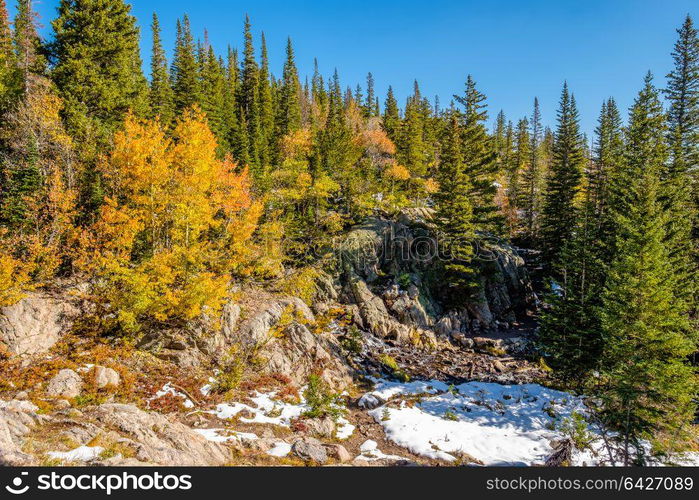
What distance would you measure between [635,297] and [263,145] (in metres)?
43.1

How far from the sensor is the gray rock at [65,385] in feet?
36.7

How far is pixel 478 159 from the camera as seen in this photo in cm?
3653

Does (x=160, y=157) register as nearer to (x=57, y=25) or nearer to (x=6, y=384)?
(x=6, y=384)

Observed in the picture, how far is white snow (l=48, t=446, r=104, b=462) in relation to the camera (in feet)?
23.6

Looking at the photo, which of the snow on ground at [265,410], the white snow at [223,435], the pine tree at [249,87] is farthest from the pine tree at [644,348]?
the pine tree at [249,87]

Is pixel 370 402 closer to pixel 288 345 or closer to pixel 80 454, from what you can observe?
pixel 288 345

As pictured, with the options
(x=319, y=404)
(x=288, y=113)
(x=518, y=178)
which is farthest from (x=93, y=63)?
(x=518, y=178)

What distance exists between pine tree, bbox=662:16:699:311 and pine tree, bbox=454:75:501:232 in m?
13.8

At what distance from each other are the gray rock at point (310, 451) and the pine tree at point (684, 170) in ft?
69.9

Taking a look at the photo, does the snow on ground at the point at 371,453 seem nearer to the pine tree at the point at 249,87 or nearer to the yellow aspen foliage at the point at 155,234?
the yellow aspen foliage at the point at 155,234

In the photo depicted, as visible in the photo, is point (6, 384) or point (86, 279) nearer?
point (6, 384)

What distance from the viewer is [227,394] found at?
14703mm

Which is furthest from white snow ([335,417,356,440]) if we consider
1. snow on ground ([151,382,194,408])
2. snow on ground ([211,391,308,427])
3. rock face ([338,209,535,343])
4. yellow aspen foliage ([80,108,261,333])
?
rock face ([338,209,535,343])
